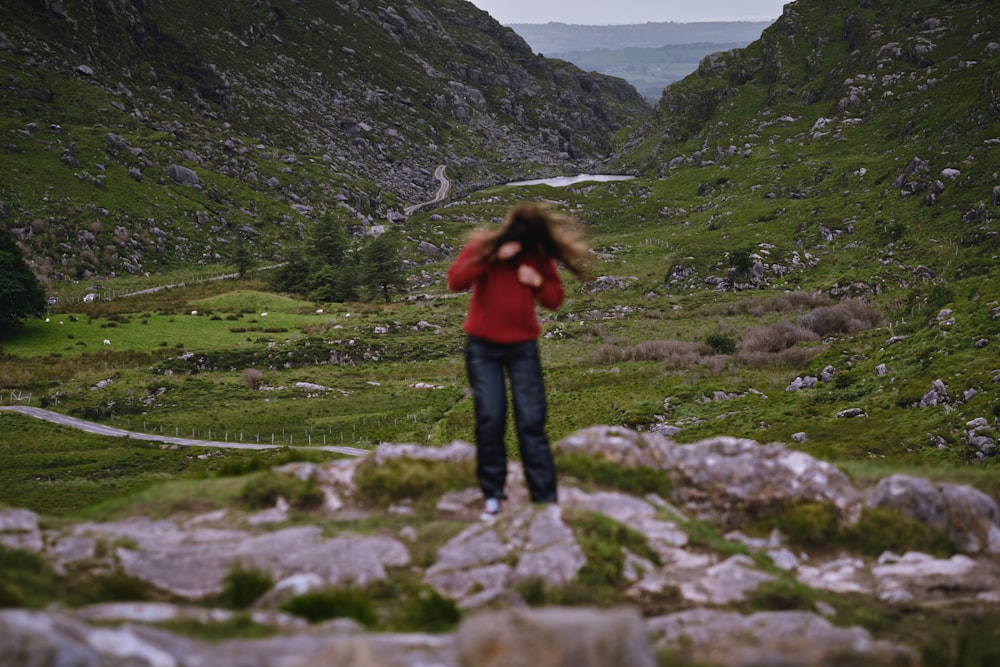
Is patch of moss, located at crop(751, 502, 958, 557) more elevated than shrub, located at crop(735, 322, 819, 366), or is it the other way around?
patch of moss, located at crop(751, 502, 958, 557)

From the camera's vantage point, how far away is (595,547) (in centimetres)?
902

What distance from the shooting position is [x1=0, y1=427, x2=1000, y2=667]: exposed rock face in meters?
5.18

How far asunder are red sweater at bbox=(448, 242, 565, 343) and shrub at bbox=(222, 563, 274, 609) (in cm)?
433

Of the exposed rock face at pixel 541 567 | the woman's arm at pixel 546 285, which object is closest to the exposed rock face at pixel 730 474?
the exposed rock face at pixel 541 567

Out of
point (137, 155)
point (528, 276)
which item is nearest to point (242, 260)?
point (137, 155)

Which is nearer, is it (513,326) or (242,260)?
(513,326)

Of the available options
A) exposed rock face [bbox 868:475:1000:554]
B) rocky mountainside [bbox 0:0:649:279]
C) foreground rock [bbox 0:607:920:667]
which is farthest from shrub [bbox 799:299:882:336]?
rocky mountainside [bbox 0:0:649:279]

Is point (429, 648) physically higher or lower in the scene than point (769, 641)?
higher

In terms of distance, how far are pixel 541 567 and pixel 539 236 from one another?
188 inches

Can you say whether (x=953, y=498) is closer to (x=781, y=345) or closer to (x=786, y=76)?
(x=781, y=345)

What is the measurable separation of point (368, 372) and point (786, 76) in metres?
165

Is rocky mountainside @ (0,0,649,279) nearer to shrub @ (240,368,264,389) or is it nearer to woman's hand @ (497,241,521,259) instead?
shrub @ (240,368,264,389)

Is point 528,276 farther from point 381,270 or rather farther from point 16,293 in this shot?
point 381,270

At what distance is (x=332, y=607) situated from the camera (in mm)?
7527
